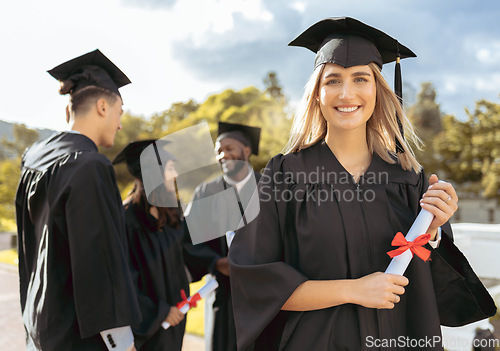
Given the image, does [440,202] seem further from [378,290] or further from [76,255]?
[76,255]

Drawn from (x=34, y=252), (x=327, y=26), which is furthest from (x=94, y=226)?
(x=327, y=26)

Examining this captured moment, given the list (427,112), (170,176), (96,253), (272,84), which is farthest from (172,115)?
(96,253)

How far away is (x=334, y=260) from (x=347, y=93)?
666 millimetres

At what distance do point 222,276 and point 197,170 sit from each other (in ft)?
3.21

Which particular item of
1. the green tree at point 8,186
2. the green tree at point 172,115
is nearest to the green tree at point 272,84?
the green tree at point 172,115

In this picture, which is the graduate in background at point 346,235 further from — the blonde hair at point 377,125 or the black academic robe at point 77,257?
the black academic robe at point 77,257

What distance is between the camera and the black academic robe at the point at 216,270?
342 cm

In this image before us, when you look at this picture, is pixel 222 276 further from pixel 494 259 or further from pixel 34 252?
pixel 494 259

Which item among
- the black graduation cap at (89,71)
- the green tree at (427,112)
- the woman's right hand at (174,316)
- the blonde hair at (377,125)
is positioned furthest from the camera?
the green tree at (427,112)

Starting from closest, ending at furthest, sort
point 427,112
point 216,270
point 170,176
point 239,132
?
point 216,270
point 170,176
point 239,132
point 427,112

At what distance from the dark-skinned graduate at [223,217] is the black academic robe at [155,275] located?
223mm

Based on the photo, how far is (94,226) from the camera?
2039 mm

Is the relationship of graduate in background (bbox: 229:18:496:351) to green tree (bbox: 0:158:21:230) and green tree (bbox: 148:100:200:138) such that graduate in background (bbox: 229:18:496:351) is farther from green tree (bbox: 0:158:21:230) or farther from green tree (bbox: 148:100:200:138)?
green tree (bbox: 148:100:200:138)

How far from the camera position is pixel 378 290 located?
5.13ft
